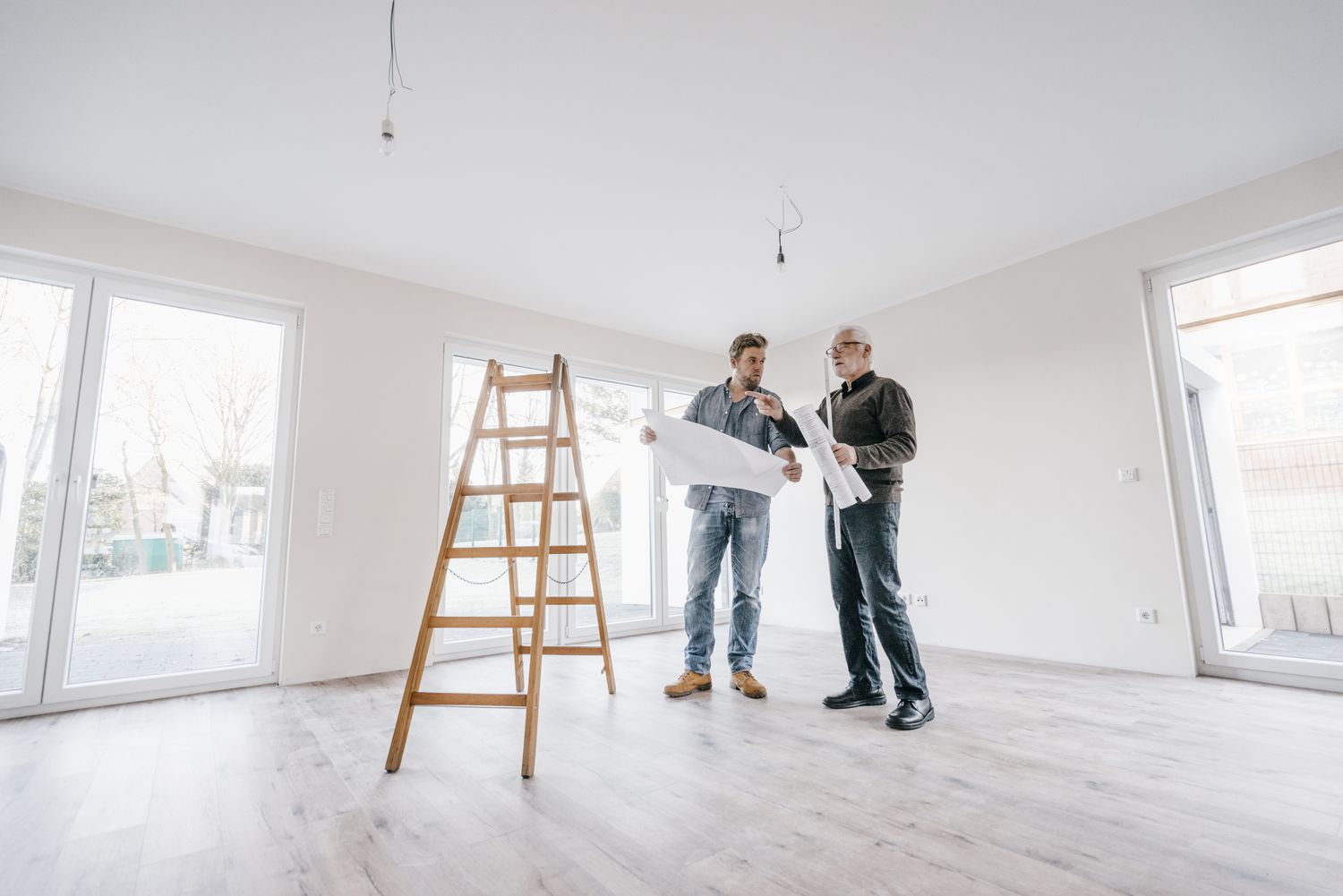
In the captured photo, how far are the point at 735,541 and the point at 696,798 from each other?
1245 millimetres

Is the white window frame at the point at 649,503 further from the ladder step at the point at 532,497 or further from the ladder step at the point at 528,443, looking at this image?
the ladder step at the point at 528,443

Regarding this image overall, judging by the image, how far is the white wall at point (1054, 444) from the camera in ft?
10.4

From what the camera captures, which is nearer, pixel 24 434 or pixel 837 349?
pixel 837 349

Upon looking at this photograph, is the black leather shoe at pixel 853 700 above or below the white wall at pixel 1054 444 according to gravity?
below

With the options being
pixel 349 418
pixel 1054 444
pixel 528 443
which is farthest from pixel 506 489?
pixel 1054 444

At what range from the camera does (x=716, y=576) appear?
2.81 metres

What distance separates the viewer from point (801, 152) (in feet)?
8.88

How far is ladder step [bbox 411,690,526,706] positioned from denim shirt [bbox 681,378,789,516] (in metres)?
1.15

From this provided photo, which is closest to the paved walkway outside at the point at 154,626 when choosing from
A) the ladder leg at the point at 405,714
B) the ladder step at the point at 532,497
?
the ladder step at the point at 532,497

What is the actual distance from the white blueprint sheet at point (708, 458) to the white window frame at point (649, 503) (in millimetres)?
1654

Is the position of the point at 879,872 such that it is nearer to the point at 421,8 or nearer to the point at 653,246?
the point at 421,8

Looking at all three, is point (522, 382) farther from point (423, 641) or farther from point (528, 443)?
point (423, 641)

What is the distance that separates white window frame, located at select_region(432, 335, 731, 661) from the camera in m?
3.92

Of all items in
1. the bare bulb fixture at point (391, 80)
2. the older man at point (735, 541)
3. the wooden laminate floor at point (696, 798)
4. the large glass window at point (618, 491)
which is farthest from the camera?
the large glass window at point (618, 491)
